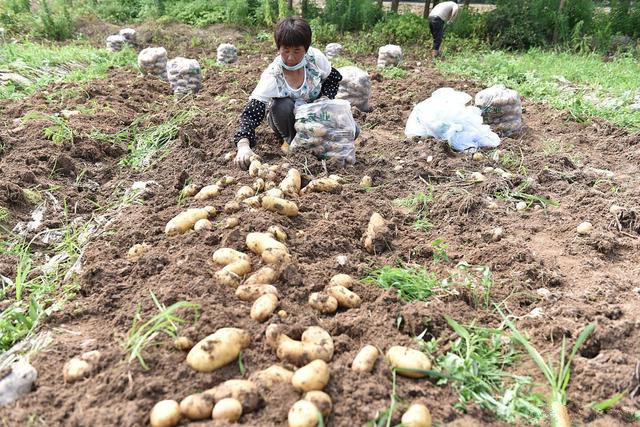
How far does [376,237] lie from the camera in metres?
3.00

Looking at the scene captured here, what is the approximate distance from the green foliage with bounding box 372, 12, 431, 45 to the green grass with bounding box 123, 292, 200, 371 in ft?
31.2

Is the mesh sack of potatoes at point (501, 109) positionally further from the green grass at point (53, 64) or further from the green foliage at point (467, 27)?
the green foliage at point (467, 27)

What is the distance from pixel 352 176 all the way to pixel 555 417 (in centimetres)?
245

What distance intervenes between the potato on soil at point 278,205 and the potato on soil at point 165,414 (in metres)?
1.50

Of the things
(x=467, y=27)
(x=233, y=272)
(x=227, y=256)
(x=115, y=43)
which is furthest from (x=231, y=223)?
(x=467, y=27)

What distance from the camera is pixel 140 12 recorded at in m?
12.3

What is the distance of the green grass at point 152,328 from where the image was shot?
1.97m

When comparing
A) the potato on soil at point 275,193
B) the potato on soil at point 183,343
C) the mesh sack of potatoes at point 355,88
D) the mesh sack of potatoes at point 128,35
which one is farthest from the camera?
the mesh sack of potatoes at point 128,35

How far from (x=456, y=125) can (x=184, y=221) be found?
2.78 meters

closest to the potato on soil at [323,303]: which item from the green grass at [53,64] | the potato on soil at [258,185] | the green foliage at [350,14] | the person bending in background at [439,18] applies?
the potato on soil at [258,185]

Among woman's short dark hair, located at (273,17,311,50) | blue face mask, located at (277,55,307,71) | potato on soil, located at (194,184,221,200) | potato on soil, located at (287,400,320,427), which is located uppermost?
woman's short dark hair, located at (273,17,311,50)

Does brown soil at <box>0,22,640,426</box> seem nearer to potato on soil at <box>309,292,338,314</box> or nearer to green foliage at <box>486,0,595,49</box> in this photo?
potato on soil at <box>309,292,338,314</box>

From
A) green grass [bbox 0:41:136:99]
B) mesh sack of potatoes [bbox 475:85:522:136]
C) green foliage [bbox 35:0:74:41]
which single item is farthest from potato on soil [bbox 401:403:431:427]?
green foliage [bbox 35:0:74:41]

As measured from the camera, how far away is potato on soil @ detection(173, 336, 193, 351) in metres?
2.00
